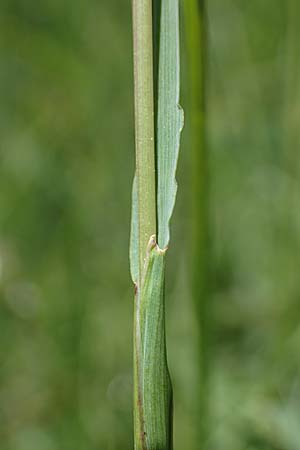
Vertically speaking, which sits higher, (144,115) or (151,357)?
(144,115)

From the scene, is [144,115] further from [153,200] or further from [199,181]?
[199,181]

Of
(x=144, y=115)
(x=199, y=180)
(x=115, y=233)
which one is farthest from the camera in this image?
(x=115, y=233)

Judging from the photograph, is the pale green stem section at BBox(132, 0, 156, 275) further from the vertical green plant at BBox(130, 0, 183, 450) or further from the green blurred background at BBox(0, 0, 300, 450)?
the green blurred background at BBox(0, 0, 300, 450)

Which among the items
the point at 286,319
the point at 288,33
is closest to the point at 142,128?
the point at 286,319

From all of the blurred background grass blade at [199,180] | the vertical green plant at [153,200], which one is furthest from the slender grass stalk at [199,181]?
the vertical green plant at [153,200]

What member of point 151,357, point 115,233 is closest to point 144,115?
point 151,357

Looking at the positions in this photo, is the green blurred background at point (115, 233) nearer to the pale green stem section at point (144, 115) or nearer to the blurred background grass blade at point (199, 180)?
the blurred background grass blade at point (199, 180)

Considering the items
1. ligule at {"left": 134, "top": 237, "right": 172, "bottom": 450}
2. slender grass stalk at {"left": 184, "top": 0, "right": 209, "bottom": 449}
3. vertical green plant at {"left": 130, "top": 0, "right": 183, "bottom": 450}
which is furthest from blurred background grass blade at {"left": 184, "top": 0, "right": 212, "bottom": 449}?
ligule at {"left": 134, "top": 237, "right": 172, "bottom": 450}
